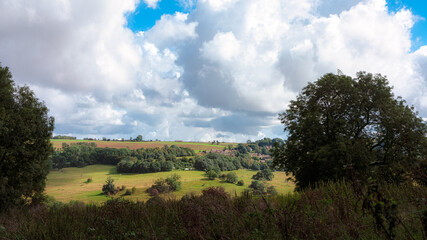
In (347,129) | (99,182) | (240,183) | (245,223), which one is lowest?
(240,183)

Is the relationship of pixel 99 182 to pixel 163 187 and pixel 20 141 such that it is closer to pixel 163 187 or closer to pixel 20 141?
pixel 20 141

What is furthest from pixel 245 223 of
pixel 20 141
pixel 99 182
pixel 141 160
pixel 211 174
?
pixel 141 160

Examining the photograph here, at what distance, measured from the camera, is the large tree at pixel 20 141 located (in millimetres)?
24016

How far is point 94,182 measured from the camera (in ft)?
368

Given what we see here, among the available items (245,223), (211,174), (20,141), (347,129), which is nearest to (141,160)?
(211,174)

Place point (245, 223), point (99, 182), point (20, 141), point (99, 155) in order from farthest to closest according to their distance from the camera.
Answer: point (99, 155) < point (99, 182) < point (20, 141) < point (245, 223)

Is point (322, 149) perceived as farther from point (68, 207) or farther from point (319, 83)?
point (68, 207)

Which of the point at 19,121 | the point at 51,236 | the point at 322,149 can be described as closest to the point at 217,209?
the point at 51,236

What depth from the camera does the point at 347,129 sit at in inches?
981

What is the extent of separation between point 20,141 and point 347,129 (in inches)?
1392

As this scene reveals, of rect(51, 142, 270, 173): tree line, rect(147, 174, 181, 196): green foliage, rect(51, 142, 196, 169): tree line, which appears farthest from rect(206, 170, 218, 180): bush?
rect(51, 142, 196, 169): tree line

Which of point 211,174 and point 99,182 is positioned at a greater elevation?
A: point 211,174

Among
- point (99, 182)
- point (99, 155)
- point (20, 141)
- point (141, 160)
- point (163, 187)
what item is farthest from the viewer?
point (99, 155)

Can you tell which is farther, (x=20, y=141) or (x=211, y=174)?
(x=211, y=174)
